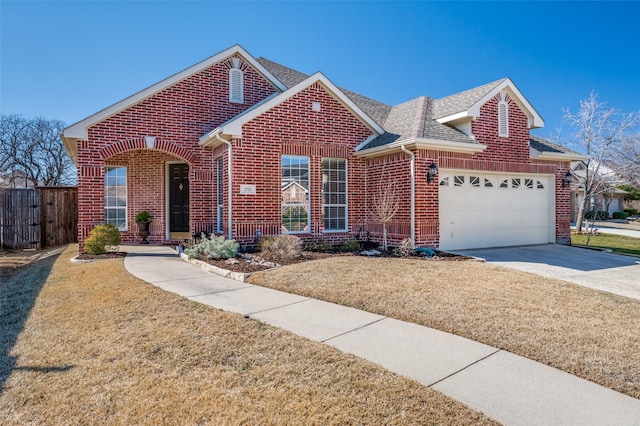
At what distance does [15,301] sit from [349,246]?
748 centimetres

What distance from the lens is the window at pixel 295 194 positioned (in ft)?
36.4

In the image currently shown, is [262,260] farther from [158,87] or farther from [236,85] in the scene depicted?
[236,85]

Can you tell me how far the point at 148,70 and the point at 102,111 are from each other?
612 cm

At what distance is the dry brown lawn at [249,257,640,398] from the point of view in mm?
3858

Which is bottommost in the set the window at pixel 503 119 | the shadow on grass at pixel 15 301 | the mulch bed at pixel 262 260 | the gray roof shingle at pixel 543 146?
the shadow on grass at pixel 15 301

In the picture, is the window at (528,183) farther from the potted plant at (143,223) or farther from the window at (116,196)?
the window at (116,196)

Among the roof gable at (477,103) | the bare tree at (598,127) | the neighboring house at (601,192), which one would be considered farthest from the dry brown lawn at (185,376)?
the bare tree at (598,127)

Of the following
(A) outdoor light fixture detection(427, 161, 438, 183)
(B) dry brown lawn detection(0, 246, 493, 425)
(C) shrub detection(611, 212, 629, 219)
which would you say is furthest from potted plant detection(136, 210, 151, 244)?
(C) shrub detection(611, 212, 629, 219)

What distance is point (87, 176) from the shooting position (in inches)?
416

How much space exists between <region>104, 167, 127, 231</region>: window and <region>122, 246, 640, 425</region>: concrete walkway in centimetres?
853

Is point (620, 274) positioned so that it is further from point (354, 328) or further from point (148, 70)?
point (148, 70)

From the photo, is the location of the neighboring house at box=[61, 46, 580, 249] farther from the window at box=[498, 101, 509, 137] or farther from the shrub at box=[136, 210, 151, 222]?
the shrub at box=[136, 210, 151, 222]

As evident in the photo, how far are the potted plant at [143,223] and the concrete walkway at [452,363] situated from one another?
7648mm

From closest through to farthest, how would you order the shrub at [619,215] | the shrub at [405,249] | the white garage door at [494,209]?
the shrub at [405,249], the white garage door at [494,209], the shrub at [619,215]
